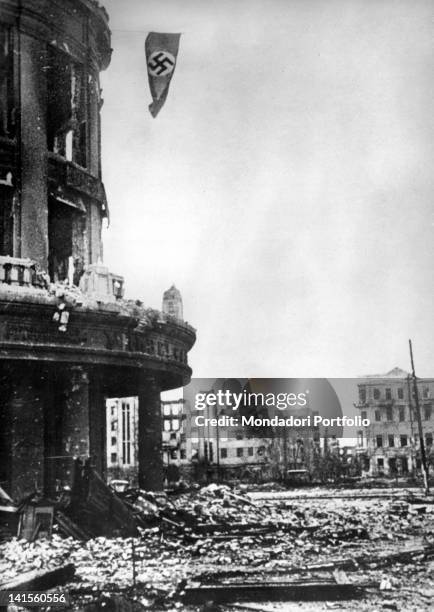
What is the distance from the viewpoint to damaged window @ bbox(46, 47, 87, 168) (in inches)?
598

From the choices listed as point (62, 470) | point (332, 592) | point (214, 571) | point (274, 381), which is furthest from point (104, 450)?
point (332, 592)

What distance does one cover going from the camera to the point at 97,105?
16328 mm

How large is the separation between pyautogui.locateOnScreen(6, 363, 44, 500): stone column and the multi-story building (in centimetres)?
519

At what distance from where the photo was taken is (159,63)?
1202cm

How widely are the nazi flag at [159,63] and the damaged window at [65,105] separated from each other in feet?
11.8

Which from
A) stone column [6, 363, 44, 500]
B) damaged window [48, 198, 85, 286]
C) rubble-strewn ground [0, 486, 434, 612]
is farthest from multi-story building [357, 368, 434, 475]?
damaged window [48, 198, 85, 286]

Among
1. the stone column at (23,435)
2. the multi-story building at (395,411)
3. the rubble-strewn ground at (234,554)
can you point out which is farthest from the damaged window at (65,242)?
the multi-story building at (395,411)

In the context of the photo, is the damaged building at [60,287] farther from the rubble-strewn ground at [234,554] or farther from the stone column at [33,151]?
the rubble-strewn ground at [234,554]

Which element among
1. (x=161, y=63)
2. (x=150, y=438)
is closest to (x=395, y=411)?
(x=150, y=438)

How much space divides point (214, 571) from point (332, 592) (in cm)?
162

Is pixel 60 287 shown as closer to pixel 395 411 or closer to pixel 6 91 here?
pixel 6 91

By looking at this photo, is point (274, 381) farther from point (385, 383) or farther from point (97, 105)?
point (97, 105)

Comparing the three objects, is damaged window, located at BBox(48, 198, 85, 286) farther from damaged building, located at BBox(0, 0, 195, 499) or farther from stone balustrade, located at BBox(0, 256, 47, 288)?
stone balustrade, located at BBox(0, 256, 47, 288)

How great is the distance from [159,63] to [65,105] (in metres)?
4.05
